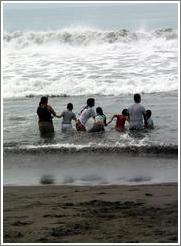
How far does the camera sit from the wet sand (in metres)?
4.98

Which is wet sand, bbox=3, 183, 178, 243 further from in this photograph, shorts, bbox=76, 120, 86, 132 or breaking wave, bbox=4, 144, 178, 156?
shorts, bbox=76, 120, 86, 132

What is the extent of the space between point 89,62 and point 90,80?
335 centimetres

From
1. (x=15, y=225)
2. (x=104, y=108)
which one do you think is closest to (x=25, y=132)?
(x=104, y=108)

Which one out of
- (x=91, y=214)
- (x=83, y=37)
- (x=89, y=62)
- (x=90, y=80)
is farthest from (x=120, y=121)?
(x=83, y=37)

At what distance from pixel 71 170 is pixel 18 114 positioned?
531cm

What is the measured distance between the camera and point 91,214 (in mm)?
5797

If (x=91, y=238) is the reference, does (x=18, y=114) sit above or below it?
above

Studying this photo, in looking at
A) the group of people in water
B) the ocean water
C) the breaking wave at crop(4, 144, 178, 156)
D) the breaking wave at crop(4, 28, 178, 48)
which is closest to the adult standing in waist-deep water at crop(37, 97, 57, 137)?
the group of people in water

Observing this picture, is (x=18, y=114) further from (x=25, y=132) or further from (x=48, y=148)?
(x=48, y=148)

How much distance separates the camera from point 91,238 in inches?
194

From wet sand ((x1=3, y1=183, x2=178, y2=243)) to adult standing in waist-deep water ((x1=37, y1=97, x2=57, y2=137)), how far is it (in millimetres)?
3881

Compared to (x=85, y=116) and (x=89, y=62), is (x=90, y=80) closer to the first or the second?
(x=89, y=62)

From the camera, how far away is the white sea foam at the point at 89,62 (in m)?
16.5

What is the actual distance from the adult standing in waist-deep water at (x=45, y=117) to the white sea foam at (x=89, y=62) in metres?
4.73
